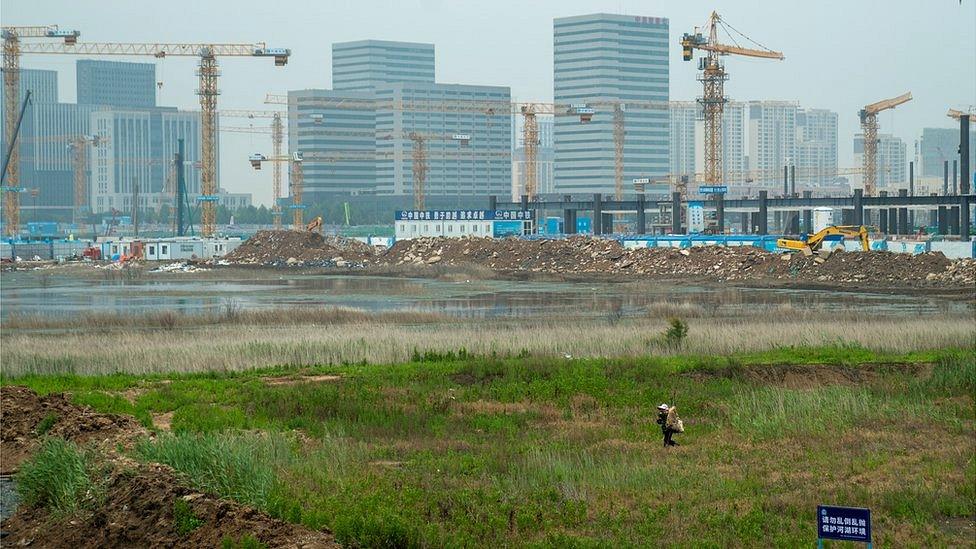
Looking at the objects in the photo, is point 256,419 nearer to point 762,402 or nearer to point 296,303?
point 762,402

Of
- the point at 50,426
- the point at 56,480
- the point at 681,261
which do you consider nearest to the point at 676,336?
the point at 50,426

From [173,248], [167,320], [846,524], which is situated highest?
[173,248]

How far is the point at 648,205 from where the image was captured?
14112cm

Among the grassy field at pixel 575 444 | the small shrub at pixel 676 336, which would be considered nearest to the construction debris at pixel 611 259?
the small shrub at pixel 676 336

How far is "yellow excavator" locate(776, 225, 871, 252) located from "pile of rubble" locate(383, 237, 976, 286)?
2.56 metres

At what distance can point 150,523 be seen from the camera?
17.5 metres

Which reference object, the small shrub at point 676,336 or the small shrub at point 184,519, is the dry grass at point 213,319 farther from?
the small shrub at point 184,519

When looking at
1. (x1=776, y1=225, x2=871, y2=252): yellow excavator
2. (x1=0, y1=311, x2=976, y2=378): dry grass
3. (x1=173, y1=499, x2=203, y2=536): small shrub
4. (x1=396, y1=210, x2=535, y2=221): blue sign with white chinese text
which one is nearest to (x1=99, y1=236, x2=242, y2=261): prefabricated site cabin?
(x1=396, y1=210, x2=535, y2=221): blue sign with white chinese text

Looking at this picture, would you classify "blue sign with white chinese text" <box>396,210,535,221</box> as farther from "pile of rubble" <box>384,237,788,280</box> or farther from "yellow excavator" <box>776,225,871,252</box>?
"yellow excavator" <box>776,225,871,252</box>

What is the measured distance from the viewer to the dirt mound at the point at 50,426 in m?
23.5

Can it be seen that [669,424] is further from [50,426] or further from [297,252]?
[297,252]

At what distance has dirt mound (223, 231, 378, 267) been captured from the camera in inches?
4744

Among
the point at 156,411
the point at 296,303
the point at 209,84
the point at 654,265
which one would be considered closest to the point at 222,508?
the point at 156,411

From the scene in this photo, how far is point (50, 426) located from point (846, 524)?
1632 cm
